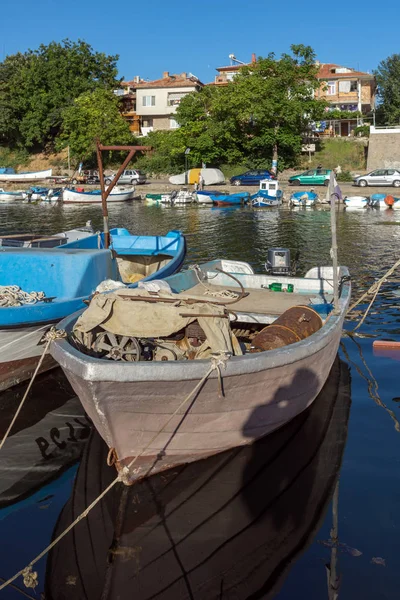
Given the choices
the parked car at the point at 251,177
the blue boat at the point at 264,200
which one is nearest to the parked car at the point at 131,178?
the parked car at the point at 251,177

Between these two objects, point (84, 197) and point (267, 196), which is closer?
point (267, 196)

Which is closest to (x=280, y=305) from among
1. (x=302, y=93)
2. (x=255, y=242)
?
(x=255, y=242)

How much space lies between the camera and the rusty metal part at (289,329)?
8062mm

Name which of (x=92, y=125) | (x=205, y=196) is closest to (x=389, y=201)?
(x=205, y=196)

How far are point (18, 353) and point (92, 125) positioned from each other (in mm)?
54534

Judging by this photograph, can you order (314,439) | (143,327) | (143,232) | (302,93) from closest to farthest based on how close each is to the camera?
(143,327)
(314,439)
(143,232)
(302,93)

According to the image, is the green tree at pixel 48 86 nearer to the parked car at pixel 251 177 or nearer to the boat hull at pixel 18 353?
the parked car at pixel 251 177

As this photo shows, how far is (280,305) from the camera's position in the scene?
394 inches

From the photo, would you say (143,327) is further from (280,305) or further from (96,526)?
(280,305)

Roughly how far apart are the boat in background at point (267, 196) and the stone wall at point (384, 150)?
13463 mm

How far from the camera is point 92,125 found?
6103cm

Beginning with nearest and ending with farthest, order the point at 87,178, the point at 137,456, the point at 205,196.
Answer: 1. the point at 137,456
2. the point at 205,196
3. the point at 87,178

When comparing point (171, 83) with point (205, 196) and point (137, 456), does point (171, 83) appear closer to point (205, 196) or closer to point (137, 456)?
point (205, 196)

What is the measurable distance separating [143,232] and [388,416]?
75.1 feet
